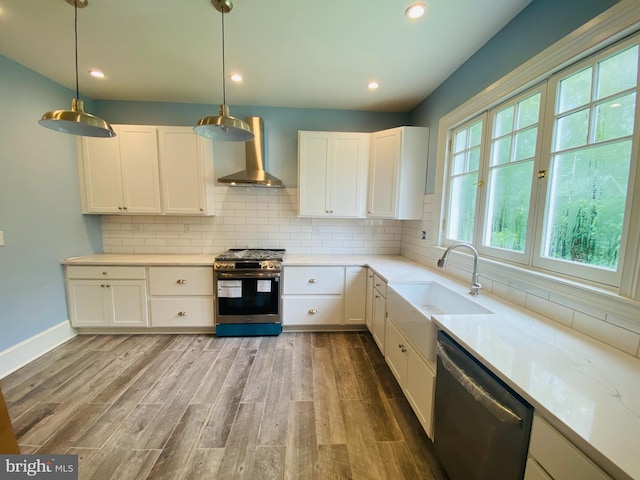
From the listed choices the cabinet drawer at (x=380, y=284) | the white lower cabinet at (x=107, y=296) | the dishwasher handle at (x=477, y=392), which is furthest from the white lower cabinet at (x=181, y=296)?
the dishwasher handle at (x=477, y=392)

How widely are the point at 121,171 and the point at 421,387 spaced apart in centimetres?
364

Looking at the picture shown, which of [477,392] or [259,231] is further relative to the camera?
[259,231]

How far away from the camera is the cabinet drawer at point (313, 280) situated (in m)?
2.84

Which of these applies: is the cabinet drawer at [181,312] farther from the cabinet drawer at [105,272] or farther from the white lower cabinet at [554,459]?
the white lower cabinet at [554,459]

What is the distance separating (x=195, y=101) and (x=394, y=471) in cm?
395

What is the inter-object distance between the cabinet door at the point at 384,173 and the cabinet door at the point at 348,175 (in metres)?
0.10

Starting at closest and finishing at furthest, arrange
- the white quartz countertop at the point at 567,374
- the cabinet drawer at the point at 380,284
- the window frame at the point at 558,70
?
the white quartz countertop at the point at 567,374, the window frame at the point at 558,70, the cabinet drawer at the point at 380,284

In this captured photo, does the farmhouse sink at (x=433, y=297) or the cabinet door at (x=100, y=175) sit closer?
the farmhouse sink at (x=433, y=297)

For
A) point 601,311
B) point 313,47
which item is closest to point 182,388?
point 601,311

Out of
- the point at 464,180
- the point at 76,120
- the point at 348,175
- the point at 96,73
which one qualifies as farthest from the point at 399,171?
the point at 96,73

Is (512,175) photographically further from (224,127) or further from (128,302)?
(128,302)

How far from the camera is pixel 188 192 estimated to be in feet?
9.63

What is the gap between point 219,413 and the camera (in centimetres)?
176

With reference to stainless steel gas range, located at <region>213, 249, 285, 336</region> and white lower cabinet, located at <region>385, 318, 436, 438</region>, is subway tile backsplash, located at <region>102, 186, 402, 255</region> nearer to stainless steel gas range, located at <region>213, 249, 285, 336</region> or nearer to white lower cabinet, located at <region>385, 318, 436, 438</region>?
stainless steel gas range, located at <region>213, 249, 285, 336</region>
